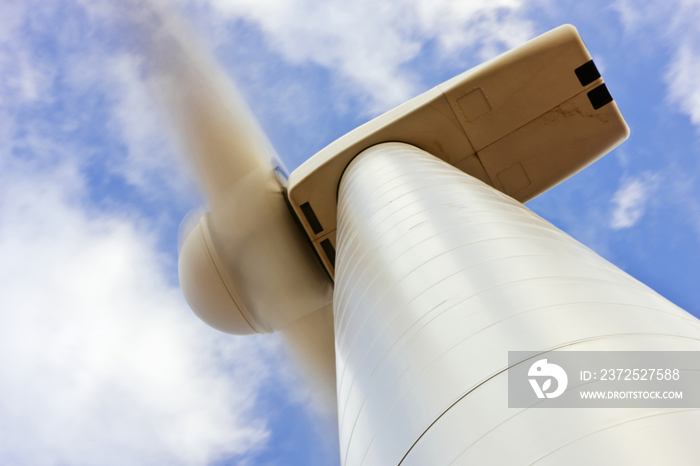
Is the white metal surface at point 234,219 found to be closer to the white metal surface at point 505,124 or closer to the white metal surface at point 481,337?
the white metal surface at point 505,124

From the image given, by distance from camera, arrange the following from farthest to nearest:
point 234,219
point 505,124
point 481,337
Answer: point 234,219 → point 505,124 → point 481,337

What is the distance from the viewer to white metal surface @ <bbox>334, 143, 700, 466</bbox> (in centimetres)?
123

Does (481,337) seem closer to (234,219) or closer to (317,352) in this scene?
(234,219)

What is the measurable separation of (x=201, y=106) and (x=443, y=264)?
19.8 feet

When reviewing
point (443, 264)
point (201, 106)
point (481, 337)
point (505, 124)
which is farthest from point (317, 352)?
point (481, 337)

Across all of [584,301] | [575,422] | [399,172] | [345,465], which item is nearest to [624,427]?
[575,422]

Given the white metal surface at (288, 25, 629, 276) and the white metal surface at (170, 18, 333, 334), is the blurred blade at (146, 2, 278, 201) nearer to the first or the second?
the white metal surface at (170, 18, 333, 334)

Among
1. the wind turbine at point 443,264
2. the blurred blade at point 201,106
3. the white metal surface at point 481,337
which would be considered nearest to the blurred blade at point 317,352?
the wind turbine at point 443,264

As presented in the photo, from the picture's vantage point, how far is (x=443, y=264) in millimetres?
2420

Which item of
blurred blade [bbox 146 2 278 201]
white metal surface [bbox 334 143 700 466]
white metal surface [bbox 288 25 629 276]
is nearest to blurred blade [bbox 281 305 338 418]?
white metal surface [bbox 288 25 629 276]

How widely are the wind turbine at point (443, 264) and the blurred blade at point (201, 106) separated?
0.03m

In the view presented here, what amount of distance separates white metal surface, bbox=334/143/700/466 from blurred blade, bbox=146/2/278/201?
16.5 feet

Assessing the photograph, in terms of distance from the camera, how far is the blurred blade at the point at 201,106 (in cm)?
731

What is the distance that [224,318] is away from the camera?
9.00 meters
